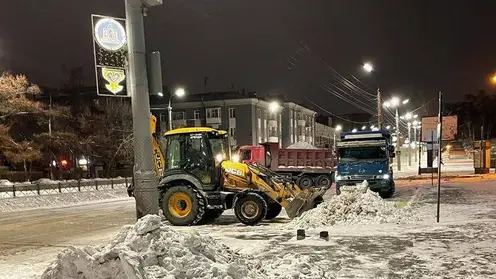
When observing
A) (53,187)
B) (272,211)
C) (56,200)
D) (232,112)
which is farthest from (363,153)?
(232,112)

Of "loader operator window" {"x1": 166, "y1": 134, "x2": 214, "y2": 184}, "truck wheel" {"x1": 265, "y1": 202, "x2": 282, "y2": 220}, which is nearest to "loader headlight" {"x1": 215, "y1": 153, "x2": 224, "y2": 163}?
"loader operator window" {"x1": 166, "y1": 134, "x2": 214, "y2": 184}

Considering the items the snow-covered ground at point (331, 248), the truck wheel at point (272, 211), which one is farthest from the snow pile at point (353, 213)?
A: the truck wheel at point (272, 211)

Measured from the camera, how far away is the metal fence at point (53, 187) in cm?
2517

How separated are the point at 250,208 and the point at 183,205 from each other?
2.09 metres

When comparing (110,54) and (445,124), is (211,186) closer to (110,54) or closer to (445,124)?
(110,54)

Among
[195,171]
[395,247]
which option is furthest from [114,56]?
[195,171]

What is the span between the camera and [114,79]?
651 cm

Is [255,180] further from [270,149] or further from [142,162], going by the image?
[270,149]

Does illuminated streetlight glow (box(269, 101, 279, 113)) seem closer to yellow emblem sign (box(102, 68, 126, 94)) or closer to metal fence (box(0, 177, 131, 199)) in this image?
metal fence (box(0, 177, 131, 199))

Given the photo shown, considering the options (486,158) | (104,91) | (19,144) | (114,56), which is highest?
(114,56)

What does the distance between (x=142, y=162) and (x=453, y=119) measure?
3871 cm

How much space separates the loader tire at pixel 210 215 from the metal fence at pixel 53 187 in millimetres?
15255

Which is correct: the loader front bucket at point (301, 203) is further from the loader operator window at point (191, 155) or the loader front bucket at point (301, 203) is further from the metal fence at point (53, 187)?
the metal fence at point (53, 187)

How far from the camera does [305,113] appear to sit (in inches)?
3529
